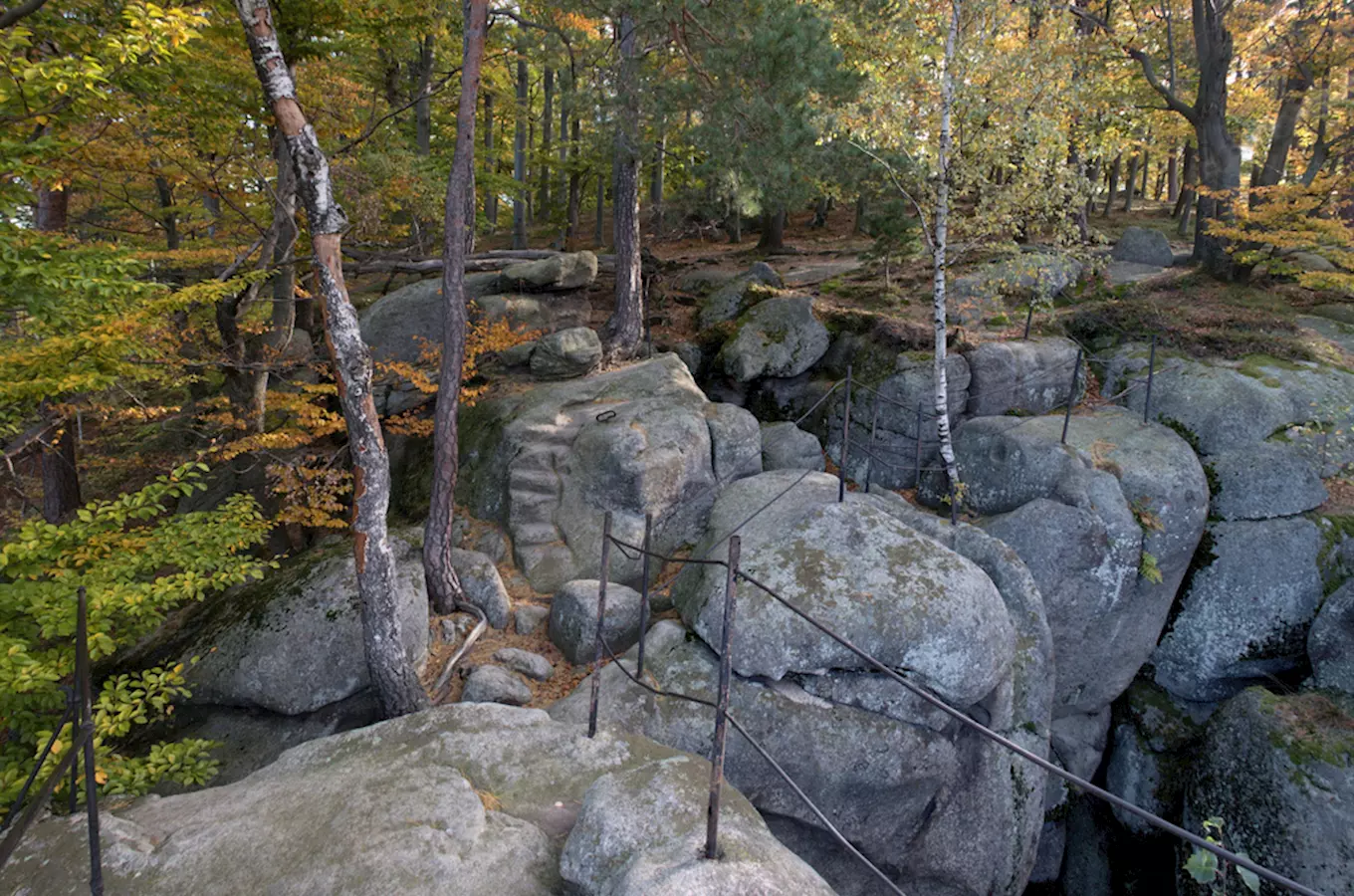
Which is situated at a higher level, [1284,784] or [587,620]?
[587,620]

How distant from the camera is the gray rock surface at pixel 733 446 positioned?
11.5 meters

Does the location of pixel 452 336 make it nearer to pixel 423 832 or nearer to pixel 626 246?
pixel 626 246

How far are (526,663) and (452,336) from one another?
13.8 feet

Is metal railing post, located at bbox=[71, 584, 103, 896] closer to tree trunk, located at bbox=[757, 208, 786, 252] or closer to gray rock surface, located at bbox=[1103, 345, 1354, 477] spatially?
gray rock surface, located at bbox=[1103, 345, 1354, 477]

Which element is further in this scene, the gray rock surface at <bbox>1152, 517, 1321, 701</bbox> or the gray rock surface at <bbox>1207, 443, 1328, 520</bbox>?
the gray rock surface at <bbox>1207, 443, 1328, 520</bbox>

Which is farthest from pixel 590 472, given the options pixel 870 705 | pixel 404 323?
pixel 404 323

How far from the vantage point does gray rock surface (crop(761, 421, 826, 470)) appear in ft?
39.4

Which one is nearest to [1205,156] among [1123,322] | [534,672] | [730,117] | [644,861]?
[1123,322]

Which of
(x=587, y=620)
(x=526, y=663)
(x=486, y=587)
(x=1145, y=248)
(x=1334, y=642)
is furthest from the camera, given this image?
(x=1145, y=248)

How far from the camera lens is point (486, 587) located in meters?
9.28

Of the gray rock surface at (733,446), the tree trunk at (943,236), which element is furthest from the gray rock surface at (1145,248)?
the gray rock surface at (733,446)

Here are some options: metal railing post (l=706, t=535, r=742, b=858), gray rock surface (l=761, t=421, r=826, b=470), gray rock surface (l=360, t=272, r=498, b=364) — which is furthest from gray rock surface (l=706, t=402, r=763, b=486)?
metal railing post (l=706, t=535, r=742, b=858)

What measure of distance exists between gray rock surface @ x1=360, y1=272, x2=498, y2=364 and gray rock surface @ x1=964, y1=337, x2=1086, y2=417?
10.3 metres

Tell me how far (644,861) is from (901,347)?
1111cm
